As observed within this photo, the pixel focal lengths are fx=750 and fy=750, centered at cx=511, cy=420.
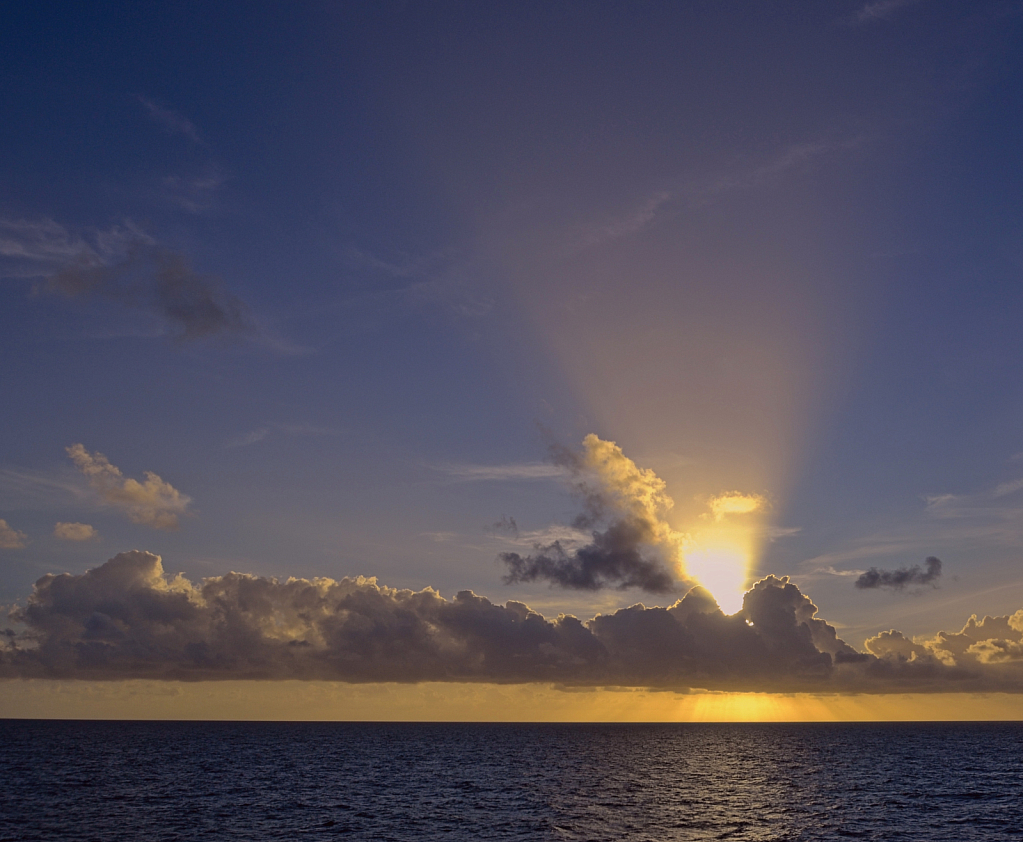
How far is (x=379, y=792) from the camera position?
109062 mm

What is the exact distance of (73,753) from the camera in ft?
604

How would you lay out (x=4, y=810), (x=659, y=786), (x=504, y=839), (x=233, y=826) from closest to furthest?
(x=504, y=839), (x=233, y=826), (x=4, y=810), (x=659, y=786)

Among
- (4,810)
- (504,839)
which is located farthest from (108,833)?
(504,839)

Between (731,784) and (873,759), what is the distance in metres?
83.4

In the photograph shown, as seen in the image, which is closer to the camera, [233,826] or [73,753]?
[233,826]

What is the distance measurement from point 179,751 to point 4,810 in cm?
12396

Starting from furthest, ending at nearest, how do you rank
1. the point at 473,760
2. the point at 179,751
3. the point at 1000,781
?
the point at 179,751
the point at 473,760
the point at 1000,781

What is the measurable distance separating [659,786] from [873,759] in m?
96.1

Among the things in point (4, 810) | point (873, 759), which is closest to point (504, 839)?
point (4, 810)

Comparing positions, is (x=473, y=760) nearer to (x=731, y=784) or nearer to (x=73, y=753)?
(x=731, y=784)

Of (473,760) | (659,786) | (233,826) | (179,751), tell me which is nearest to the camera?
(233,826)

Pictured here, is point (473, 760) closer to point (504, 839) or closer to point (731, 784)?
point (731, 784)

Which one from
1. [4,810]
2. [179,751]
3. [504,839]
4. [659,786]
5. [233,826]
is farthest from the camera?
[179,751]

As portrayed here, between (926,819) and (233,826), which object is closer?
(233,826)
